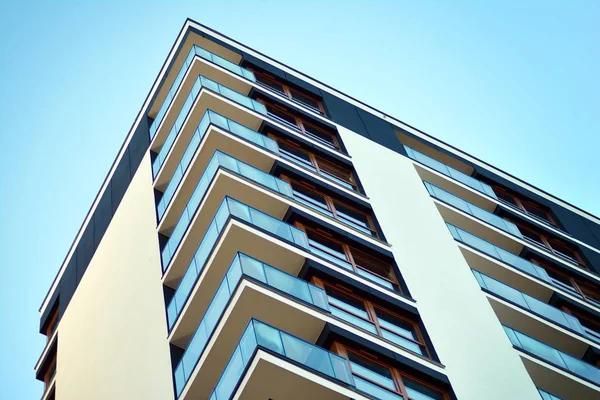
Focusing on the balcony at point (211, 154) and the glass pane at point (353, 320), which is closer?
the glass pane at point (353, 320)

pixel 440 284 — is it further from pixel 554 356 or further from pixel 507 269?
pixel 507 269

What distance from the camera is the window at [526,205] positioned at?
35406 mm

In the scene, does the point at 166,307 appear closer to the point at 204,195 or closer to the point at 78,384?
the point at 204,195

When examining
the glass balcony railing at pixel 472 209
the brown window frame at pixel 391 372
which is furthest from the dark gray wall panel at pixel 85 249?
the brown window frame at pixel 391 372

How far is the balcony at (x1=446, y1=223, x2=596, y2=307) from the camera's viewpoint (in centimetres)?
2822

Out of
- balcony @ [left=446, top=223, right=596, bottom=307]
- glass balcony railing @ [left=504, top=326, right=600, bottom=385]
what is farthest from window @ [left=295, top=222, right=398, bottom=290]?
balcony @ [left=446, top=223, right=596, bottom=307]

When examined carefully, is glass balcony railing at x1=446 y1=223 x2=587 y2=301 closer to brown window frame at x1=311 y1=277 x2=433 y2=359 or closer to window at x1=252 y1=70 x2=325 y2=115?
brown window frame at x1=311 y1=277 x2=433 y2=359

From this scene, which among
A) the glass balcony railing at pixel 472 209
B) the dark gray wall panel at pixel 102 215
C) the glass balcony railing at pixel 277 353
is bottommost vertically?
the glass balcony railing at pixel 277 353

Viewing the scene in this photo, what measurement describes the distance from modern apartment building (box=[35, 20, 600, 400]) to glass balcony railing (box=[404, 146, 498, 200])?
0.10m

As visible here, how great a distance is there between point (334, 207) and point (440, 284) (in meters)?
3.78

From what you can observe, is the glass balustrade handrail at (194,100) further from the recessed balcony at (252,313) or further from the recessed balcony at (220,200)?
the recessed balcony at (252,313)

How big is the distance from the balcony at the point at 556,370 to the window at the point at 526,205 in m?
10.5

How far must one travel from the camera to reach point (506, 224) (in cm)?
3212

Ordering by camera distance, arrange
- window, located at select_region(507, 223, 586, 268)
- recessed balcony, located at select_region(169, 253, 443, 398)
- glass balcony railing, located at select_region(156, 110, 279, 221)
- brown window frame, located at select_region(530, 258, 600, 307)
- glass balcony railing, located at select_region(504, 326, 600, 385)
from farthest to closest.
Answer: window, located at select_region(507, 223, 586, 268), brown window frame, located at select_region(530, 258, 600, 307), glass balcony railing, located at select_region(156, 110, 279, 221), glass balcony railing, located at select_region(504, 326, 600, 385), recessed balcony, located at select_region(169, 253, 443, 398)
